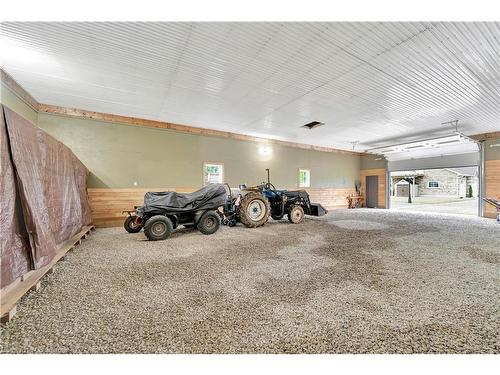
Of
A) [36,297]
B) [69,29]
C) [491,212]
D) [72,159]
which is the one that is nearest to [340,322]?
[36,297]

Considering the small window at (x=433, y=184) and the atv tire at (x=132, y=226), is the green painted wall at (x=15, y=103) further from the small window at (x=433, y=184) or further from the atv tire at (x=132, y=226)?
the small window at (x=433, y=184)

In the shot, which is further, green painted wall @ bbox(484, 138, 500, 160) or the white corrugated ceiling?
green painted wall @ bbox(484, 138, 500, 160)

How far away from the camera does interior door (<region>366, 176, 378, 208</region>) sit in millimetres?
12508

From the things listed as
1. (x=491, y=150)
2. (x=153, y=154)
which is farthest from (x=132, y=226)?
(x=491, y=150)

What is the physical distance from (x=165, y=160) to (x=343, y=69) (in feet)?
19.6

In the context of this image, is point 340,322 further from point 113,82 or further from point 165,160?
point 165,160

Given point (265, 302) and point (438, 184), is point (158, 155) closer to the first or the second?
point (265, 302)

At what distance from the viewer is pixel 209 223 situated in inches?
202

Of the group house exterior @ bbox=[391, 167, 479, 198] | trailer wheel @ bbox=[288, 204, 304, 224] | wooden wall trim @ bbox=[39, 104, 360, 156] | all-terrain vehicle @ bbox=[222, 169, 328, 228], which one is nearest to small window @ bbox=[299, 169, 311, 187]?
wooden wall trim @ bbox=[39, 104, 360, 156]

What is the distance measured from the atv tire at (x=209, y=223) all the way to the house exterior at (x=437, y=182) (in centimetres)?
2270

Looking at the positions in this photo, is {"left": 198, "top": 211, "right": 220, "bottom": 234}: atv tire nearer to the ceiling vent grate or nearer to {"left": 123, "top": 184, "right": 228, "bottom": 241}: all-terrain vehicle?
{"left": 123, "top": 184, "right": 228, "bottom": 241}: all-terrain vehicle

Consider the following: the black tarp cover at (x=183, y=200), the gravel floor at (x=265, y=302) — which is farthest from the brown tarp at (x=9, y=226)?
the black tarp cover at (x=183, y=200)

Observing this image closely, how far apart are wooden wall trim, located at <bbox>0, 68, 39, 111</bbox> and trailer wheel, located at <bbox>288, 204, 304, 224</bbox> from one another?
7407 mm

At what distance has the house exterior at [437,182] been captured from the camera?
22344 millimetres
